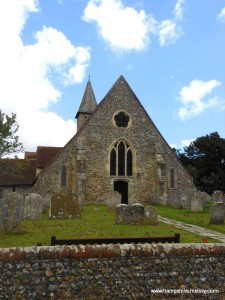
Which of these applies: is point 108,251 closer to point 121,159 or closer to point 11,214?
point 11,214

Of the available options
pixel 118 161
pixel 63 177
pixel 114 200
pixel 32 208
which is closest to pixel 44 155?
pixel 63 177

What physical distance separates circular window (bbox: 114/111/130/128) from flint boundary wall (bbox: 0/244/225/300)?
22762mm

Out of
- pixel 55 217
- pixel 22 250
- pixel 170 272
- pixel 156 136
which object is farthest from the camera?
pixel 156 136

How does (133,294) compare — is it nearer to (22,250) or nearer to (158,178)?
(22,250)

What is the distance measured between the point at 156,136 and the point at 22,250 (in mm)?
24089

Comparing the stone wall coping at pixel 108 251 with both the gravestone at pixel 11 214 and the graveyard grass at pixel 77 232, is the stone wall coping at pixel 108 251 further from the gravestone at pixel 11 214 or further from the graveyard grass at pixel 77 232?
the gravestone at pixel 11 214

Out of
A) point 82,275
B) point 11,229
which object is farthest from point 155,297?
point 11,229

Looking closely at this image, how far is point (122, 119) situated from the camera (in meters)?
28.9

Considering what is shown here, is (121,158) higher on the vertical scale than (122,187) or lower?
higher

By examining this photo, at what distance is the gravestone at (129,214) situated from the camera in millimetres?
13891

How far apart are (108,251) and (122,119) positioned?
2334 centimetres

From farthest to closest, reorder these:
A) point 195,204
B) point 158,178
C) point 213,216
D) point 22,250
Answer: point 158,178
point 195,204
point 213,216
point 22,250

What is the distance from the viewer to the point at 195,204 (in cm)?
2002

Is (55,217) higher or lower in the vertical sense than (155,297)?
higher
